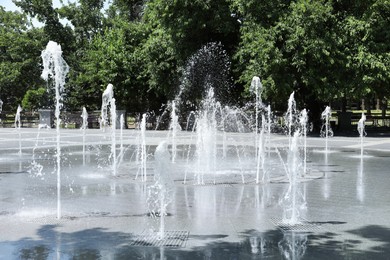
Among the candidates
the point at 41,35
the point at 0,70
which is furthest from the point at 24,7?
the point at 0,70

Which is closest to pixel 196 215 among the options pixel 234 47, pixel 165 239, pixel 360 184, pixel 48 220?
pixel 165 239

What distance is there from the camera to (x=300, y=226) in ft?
21.7

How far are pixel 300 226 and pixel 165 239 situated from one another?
186cm

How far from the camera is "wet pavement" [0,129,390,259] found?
18.1 feet

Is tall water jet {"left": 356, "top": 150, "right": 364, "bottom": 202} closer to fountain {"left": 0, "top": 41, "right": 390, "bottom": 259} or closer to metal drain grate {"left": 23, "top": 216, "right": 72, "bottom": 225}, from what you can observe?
fountain {"left": 0, "top": 41, "right": 390, "bottom": 259}

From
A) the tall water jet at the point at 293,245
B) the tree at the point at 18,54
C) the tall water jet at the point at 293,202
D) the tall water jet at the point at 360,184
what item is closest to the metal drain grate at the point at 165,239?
the tall water jet at the point at 293,245

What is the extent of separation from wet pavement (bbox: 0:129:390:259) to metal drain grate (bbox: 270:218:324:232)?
0.01 meters

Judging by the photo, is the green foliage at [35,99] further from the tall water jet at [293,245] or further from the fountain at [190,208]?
the tall water jet at [293,245]

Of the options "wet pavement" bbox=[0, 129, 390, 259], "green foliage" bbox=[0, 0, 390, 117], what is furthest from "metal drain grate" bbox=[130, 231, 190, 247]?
"green foliage" bbox=[0, 0, 390, 117]

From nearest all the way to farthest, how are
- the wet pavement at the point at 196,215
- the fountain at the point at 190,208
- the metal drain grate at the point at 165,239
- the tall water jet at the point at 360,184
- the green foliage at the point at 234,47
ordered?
1. the wet pavement at the point at 196,215
2. the fountain at the point at 190,208
3. the metal drain grate at the point at 165,239
4. the tall water jet at the point at 360,184
5. the green foliage at the point at 234,47

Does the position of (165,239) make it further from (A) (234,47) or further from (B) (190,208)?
(A) (234,47)

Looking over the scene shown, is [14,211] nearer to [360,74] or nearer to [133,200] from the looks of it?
[133,200]

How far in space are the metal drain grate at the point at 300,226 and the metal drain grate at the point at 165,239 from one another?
50.6 inches

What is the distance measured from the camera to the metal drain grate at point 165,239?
5707 millimetres
